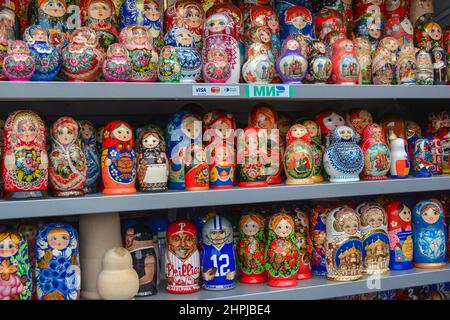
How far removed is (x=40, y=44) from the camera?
1.99 metres

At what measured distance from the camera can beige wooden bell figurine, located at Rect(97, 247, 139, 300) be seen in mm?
2031

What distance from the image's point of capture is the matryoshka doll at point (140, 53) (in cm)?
211

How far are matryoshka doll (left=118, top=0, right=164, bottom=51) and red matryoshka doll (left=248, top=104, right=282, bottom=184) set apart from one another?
1.63ft

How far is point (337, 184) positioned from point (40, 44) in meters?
1.24

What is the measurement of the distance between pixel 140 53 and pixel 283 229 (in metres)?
0.88

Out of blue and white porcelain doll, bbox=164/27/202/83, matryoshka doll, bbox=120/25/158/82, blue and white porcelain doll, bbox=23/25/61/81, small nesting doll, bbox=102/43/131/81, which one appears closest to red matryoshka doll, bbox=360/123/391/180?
blue and white porcelain doll, bbox=164/27/202/83

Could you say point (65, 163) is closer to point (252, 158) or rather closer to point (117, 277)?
point (117, 277)

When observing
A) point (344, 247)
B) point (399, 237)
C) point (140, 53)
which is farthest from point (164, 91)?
point (399, 237)

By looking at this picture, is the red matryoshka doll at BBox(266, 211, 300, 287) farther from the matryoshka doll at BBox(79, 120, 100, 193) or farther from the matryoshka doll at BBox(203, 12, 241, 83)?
the matryoshka doll at BBox(79, 120, 100, 193)

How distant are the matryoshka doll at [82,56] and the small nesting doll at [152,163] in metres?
0.31

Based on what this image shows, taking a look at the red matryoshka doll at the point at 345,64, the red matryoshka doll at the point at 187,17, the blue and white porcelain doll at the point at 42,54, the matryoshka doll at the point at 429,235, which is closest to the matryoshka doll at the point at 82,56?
the blue and white porcelain doll at the point at 42,54

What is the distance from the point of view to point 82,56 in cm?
203
